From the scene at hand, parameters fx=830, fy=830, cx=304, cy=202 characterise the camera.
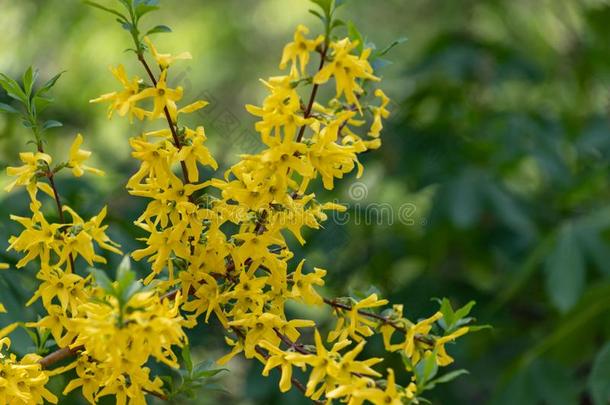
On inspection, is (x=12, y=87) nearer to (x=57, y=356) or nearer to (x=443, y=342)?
(x=57, y=356)

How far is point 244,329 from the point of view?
4.25 feet

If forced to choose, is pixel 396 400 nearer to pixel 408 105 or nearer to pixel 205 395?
pixel 205 395

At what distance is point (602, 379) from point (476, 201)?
1.06 meters

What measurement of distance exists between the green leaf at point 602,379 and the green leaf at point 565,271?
1.50 feet

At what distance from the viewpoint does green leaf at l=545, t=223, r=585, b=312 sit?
95.7 inches

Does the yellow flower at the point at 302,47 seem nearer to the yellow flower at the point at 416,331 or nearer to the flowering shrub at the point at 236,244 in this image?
the flowering shrub at the point at 236,244

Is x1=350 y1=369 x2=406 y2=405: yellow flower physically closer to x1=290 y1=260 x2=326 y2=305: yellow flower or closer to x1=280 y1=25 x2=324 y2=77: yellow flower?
x1=290 y1=260 x2=326 y2=305: yellow flower

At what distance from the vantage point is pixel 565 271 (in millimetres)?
2498

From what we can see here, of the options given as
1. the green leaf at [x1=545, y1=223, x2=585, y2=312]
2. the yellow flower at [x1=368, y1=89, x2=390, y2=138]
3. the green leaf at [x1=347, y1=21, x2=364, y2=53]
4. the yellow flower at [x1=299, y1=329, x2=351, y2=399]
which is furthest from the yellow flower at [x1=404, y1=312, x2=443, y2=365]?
the green leaf at [x1=545, y1=223, x2=585, y2=312]

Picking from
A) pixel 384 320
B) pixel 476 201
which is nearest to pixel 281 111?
pixel 384 320

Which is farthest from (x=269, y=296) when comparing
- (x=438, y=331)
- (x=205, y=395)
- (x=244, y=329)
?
(x=205, y=395)

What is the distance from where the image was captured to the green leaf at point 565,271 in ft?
7.97

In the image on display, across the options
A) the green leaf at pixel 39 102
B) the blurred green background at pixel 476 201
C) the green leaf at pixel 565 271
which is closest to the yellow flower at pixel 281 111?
the green leaf at pixel 39 102

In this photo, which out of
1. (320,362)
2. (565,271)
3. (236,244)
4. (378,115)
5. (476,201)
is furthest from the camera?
(476,201)
